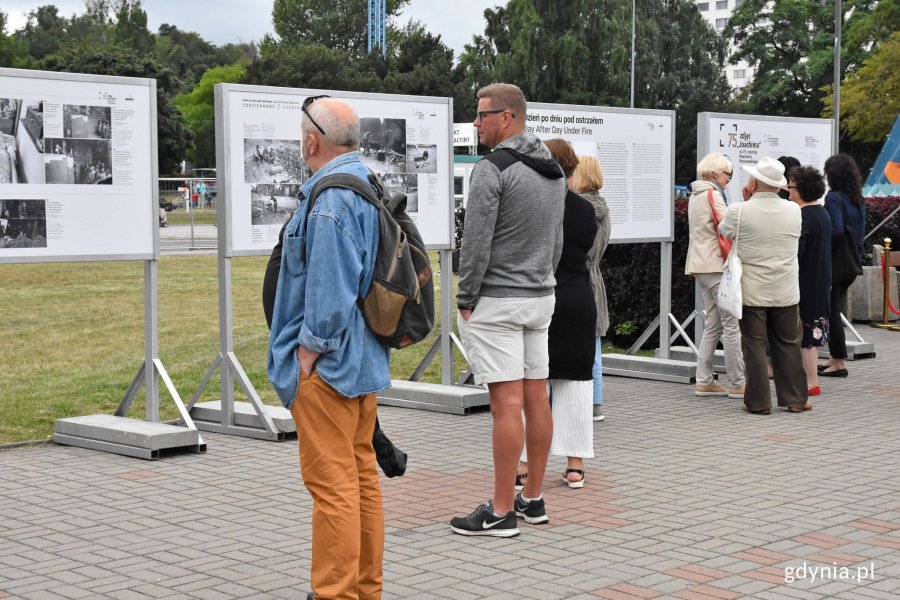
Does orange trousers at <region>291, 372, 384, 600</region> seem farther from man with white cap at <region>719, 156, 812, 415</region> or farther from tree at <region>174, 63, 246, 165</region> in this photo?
tree at <region>174, 63, 246, 165</region>

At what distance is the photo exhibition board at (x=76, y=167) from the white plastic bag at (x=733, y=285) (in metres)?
3.99

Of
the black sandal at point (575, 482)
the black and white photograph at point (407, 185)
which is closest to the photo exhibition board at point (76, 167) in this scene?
the black and white photograph at point (407, 185)

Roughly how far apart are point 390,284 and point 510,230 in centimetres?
153

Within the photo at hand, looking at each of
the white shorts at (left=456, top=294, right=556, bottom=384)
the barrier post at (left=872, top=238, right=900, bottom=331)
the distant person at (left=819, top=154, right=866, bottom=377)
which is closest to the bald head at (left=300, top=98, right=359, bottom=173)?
the white shorts at (left=456, top=294, right=556, bottom=384)

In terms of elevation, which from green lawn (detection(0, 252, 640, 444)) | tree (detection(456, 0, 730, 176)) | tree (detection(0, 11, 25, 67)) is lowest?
green lawn (detection(0, 252, 640, 444))

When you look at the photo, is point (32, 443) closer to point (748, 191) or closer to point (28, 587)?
point (28, 587)

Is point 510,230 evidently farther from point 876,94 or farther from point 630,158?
point 876,94

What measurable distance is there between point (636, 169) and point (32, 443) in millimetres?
5471

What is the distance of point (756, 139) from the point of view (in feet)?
37.8

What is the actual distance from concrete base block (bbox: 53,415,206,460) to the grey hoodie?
2.68 meters

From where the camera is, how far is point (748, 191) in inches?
356

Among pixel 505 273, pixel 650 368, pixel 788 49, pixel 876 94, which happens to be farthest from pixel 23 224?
pixel 788 49

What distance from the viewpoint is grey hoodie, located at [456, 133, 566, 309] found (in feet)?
17.9

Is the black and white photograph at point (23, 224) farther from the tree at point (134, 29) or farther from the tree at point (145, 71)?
the tree at point (134, 29)
